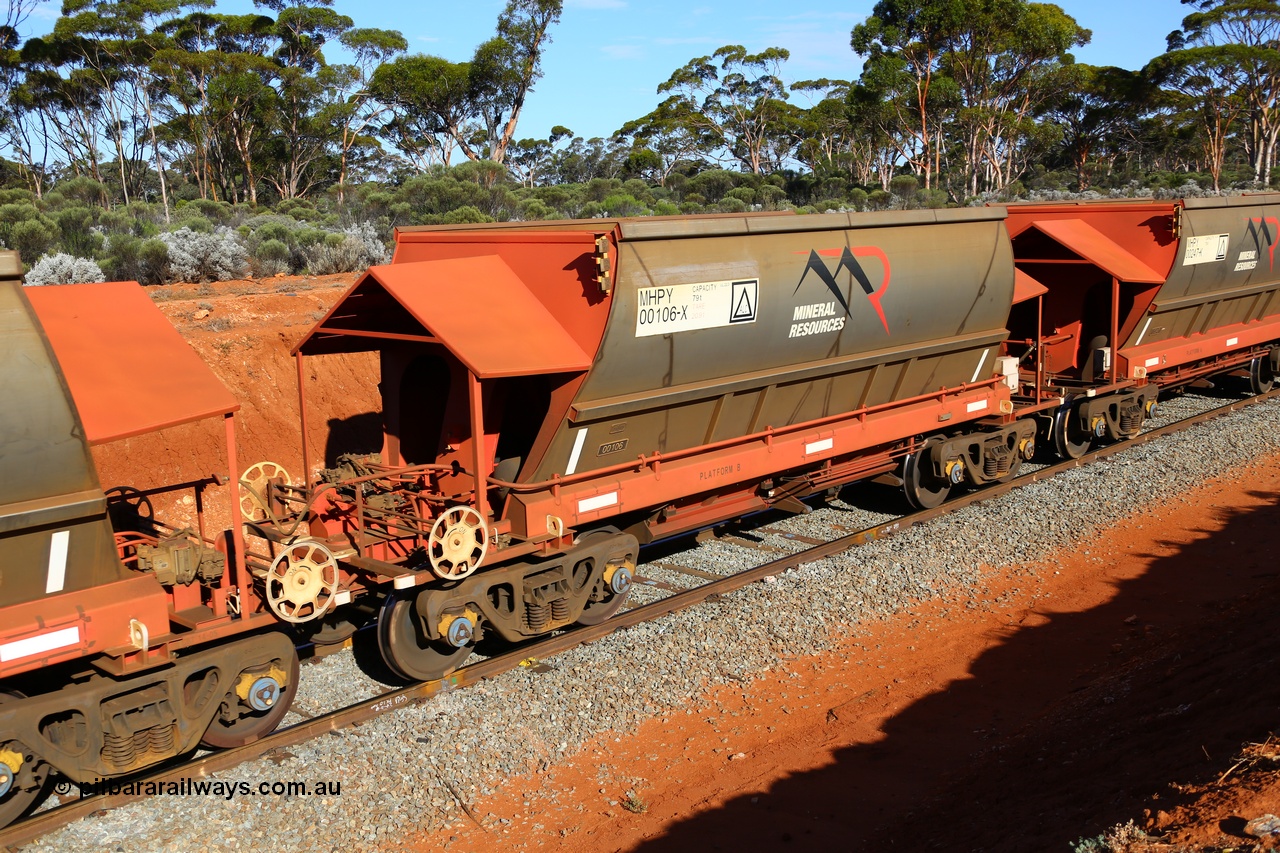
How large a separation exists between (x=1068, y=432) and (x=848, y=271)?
5.96 metres

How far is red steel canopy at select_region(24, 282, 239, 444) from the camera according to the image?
642cm

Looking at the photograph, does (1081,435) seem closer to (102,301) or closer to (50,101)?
(102,301)

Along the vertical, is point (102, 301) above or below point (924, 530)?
above

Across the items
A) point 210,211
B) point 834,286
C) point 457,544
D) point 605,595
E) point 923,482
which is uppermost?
point 210,211

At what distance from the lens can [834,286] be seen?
10.5 meters

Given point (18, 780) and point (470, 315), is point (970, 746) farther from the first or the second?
point (18, 780)

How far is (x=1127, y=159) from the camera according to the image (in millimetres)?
64062

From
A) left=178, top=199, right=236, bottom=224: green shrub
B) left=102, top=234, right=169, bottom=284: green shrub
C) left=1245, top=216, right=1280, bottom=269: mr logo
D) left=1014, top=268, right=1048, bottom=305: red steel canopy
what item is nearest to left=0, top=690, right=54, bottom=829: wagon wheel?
left=1014, top=268, right=1048, bottom=305: red steel canopy

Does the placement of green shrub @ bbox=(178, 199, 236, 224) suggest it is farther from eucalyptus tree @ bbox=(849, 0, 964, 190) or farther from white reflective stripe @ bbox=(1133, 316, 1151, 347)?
eucalyptus tree @ bbox=(849, 0, 964, 190)

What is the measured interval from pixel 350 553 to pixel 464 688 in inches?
53.9

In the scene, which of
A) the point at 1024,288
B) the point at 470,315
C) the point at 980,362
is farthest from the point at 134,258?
the point at 1024,288

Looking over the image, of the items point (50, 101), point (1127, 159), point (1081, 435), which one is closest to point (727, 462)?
point (1081, 435)

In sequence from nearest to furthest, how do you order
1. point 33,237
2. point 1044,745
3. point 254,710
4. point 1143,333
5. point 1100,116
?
point 1044,745
point 254,710
point 1143,333
point 33,237
point 1100,116

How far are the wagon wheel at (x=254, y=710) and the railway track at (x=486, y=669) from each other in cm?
11
